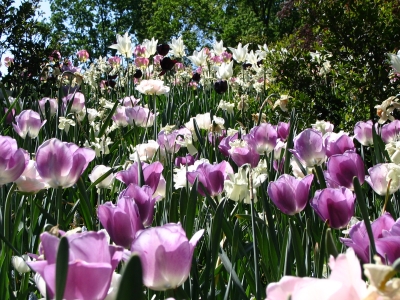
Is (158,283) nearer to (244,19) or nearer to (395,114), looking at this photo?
(395,114)

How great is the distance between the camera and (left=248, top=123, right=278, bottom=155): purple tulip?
1.77 metres

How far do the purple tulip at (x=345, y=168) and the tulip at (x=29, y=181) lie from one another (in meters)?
0.71

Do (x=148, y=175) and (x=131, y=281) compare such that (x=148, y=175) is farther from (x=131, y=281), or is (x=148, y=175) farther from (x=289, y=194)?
(x=131, y=281)

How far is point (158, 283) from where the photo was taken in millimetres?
629

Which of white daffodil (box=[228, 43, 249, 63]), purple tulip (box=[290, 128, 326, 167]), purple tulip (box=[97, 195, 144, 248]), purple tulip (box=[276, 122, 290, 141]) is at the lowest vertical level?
purple tulip (box=[97, 195, 144, 248])

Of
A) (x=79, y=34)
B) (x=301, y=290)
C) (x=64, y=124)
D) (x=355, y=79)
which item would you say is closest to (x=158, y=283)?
(x=301, y=290)

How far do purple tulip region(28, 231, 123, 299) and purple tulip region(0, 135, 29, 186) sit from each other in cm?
50

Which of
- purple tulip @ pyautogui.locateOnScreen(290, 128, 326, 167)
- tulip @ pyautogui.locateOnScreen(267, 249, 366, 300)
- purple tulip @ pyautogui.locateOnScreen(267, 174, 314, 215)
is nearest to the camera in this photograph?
tulip @ pyautogui.locateOnScreen(267, 249, 366, 300)

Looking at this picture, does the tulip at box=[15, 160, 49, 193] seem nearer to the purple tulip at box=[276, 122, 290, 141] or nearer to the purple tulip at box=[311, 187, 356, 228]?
the purple tulip at box=[311, 187, 356, 228]

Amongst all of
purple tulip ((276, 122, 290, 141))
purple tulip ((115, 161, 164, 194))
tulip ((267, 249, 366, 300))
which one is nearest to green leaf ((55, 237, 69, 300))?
tulip ((267, 249, 366, 300))

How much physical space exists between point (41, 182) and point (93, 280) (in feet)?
2.12

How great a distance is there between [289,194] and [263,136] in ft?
2.15

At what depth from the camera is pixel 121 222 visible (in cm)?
80

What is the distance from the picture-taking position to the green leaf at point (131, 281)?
1.50 feet
